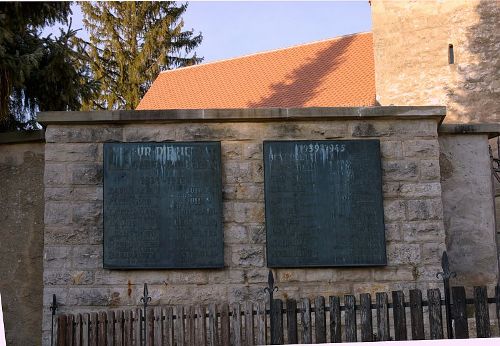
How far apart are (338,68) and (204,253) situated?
770 inches

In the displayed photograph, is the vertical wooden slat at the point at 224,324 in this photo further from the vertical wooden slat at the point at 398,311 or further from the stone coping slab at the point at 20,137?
the stone coping slab at the point at 20,137

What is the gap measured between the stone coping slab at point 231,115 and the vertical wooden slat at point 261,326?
8.91ft

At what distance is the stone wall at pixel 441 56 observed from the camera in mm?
22172

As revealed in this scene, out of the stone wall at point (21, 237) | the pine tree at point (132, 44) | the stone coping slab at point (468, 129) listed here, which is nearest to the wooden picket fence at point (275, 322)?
the stone wall at point (21, 237)

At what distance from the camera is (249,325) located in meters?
7.54

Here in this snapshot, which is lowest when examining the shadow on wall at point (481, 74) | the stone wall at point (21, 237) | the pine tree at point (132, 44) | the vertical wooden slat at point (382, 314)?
the vertical wooden slat at point (382, 314)

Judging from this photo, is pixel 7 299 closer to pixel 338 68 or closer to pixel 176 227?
pixel 176 227

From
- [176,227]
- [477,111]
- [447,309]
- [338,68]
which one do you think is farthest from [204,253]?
[338,68]

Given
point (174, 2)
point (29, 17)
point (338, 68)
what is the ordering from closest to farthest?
point (29, 17) → point (338, 68) → point (174, 2)

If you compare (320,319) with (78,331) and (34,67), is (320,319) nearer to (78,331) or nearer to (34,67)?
(78,331)

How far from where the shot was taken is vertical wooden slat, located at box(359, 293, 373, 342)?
23.4 feet

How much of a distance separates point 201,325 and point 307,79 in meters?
20.7

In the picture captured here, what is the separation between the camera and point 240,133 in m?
9.58

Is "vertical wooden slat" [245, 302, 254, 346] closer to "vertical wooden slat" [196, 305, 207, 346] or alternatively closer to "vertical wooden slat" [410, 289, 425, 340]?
"vertical wooden slat" [196, 305, 207, 346]
